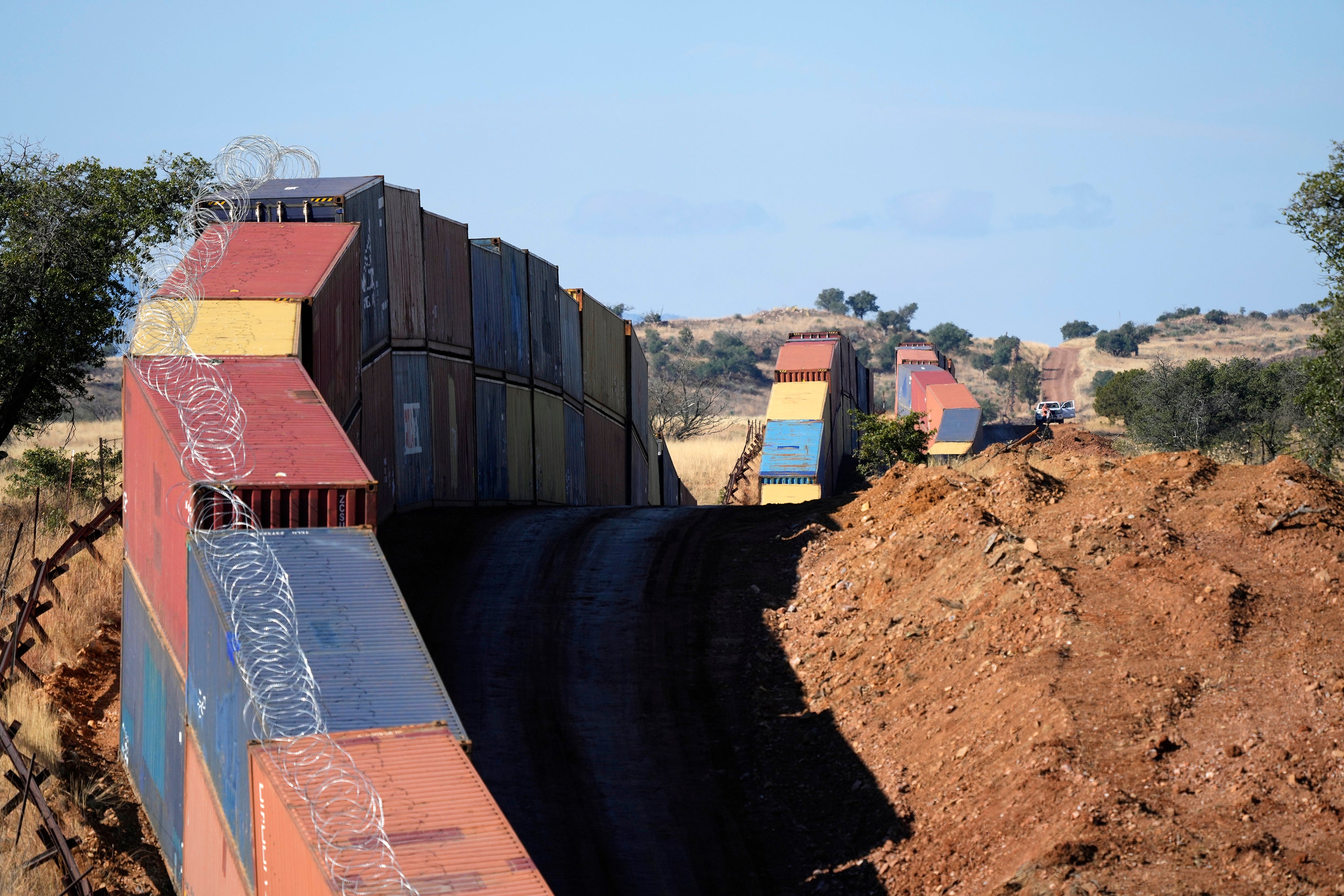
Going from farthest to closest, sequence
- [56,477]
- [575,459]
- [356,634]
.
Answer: [575,459]
[56,477]
[356,634]

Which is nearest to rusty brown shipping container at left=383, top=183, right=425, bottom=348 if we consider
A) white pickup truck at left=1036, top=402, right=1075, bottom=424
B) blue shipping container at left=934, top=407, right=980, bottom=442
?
blue shipping container at left=934, top=407, right=980, bottom=442

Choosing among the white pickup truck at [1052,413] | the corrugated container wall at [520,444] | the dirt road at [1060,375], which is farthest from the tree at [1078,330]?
the corrugated container wall at [520,444]

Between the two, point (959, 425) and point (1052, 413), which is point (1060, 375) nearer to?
point (1052, 413)

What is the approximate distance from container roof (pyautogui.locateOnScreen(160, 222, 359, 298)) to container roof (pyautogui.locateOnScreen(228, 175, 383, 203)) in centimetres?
89

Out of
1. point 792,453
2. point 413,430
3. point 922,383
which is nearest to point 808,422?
point 792,453

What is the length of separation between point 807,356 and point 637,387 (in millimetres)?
8008

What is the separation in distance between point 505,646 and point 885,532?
22.5 feet

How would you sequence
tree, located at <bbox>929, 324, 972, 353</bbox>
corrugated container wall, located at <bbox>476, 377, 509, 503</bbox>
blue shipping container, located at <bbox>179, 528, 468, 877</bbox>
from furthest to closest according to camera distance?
tree, located at <bbox>929, 324, 972, 353</bbox>
corrugated container wall, located at <bbox>476, 377, 509, 503</bbox>
blue shipping container, located at <bbox>179, 528, 468, 877</bbox>

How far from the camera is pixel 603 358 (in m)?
39.5

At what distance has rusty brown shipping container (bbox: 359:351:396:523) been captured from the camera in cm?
2300

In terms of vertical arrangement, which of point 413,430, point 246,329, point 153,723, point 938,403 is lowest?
point 153,723

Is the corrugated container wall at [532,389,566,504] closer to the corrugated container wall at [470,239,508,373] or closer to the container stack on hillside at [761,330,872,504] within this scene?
the corrugated container wall at [470,239,508,373]

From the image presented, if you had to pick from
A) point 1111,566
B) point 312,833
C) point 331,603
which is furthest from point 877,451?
point 312,833

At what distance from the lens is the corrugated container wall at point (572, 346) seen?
35125 mm
